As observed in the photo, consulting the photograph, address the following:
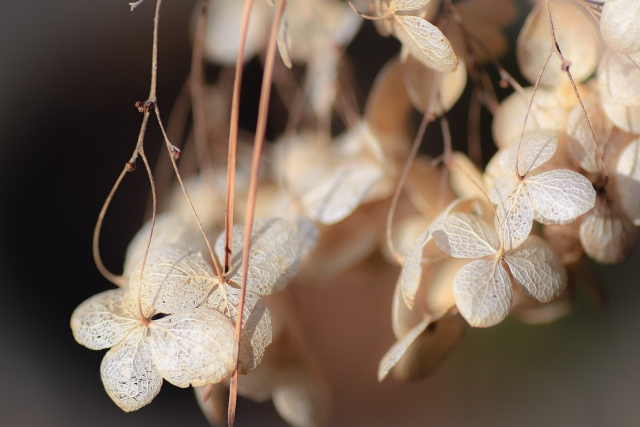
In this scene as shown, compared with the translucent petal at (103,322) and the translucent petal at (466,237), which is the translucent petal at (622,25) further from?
the translucent petal at (103,322)

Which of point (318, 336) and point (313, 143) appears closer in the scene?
point (313, 143)

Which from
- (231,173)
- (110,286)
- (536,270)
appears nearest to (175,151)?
(231,173)

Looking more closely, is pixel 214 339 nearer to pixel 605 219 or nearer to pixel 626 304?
pixel 605 219

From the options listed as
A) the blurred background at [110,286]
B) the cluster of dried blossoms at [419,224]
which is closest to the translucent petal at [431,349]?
the cluster of dried blossoms at [419,224]

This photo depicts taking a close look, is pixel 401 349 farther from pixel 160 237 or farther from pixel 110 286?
pixel 110 286

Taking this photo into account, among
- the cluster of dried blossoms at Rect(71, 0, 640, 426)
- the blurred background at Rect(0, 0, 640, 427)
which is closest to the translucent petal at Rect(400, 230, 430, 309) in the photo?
the cluster of dried blossoms at Rect(71, 0, 640, 426)

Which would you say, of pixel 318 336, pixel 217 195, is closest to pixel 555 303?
pixel 217 195
